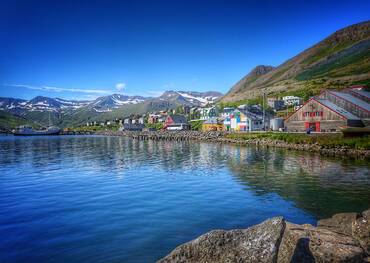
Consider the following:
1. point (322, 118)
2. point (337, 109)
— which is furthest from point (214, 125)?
point (337, 109)

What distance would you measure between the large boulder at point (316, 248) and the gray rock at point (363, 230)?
232 centimetres

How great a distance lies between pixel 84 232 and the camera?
18.7 meters

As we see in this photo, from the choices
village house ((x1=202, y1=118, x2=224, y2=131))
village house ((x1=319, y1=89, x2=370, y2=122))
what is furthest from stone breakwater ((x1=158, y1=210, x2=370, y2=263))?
village house ((x1=202, y1=118, x2=224, y2=131))

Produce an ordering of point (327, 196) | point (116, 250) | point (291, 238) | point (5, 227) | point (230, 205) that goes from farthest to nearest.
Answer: point (327, 196) < point (230, 205) < point (5, 227) < point (116, 250) < point (291, 238)

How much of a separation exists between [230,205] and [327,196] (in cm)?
875

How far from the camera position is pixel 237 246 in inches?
388

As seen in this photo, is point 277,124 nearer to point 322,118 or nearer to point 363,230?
point 322,118

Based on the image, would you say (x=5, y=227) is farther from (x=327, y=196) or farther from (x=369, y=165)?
(x=369, y=165)

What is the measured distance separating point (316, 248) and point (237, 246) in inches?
117

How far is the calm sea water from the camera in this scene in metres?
16.7

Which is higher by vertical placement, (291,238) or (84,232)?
(291,238)

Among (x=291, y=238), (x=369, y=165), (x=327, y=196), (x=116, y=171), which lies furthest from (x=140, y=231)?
(x=369, y=165)

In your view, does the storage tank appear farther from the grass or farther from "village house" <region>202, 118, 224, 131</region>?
"village house" <region>202, 118, 224, 131</region>

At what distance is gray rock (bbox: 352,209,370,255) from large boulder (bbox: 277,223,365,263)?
7.60 ft
